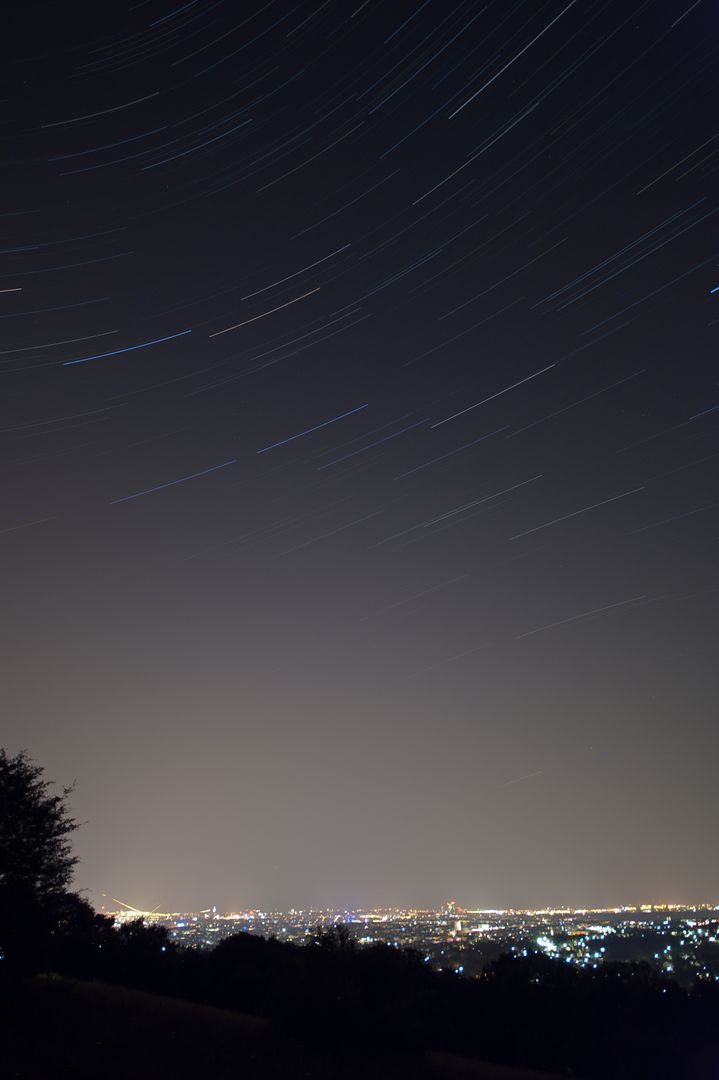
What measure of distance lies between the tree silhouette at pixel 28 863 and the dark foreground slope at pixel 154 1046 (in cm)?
145

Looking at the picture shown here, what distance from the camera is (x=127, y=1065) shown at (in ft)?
52.6

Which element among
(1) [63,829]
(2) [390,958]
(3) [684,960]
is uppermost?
(1) [63,829]

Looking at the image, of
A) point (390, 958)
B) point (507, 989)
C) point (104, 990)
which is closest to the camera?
point (104, 990)

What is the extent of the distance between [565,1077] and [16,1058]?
23.3m

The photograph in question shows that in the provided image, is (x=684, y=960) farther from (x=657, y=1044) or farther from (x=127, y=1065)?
(x=127, y=1065)

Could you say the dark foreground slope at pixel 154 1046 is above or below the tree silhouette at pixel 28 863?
below

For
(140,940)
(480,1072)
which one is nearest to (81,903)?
(140,940)

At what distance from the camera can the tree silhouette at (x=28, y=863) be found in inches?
626

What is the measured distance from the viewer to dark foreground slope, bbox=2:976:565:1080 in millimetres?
15125

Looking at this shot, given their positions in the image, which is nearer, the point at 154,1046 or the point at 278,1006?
the point at 154,1046

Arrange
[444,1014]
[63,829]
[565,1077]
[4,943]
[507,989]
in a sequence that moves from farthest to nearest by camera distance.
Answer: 1. [507,989]
2. [444,1014]
3. [565,1077]
4. [63,829]
5. [4,943]

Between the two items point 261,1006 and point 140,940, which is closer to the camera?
point 261,1006

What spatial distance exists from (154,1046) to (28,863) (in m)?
5.33

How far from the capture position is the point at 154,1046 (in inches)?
706
